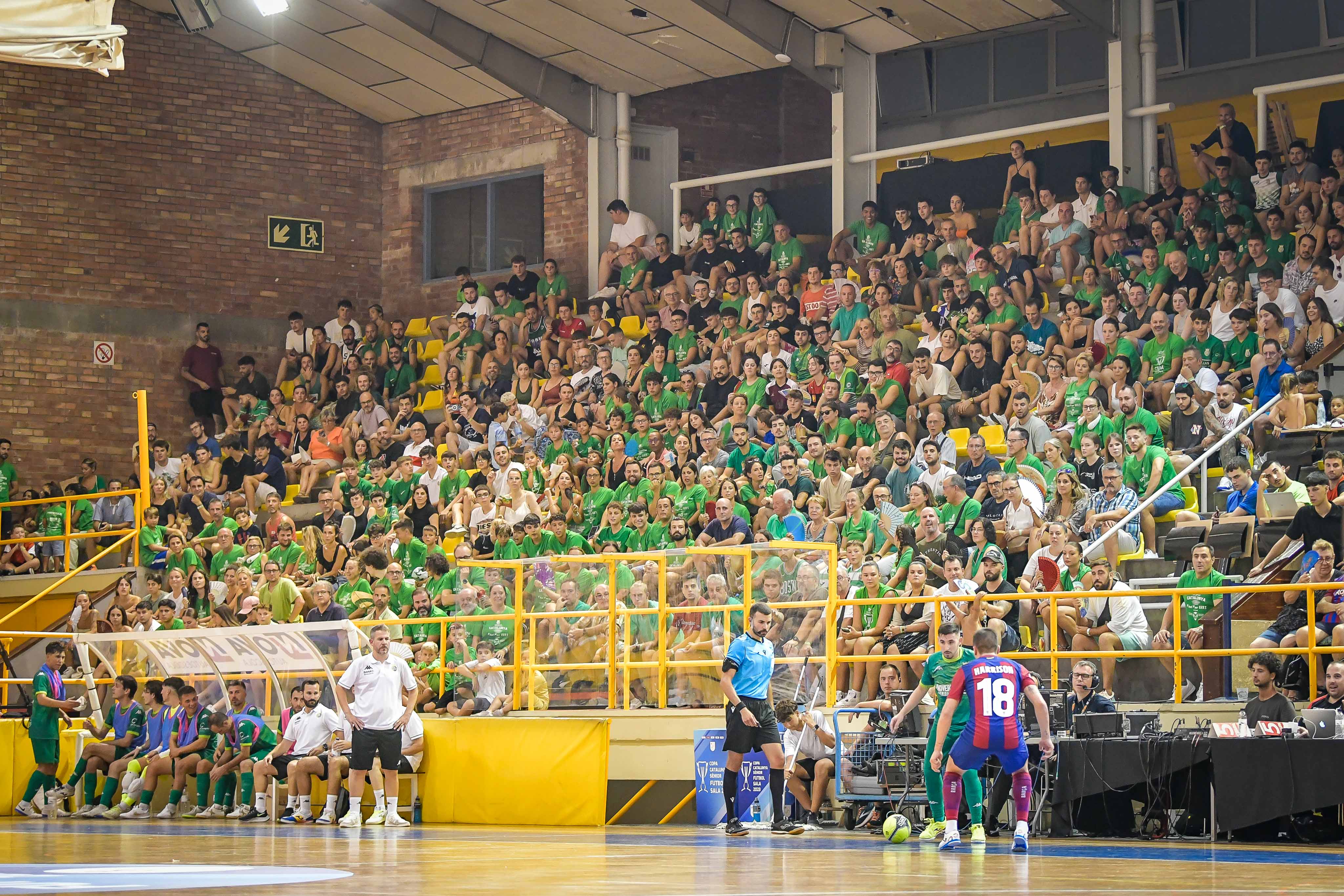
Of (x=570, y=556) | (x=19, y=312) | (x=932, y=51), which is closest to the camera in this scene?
(x=570, y=556)

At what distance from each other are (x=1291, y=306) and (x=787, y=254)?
290 inches

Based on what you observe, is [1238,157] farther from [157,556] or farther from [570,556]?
[157,556]

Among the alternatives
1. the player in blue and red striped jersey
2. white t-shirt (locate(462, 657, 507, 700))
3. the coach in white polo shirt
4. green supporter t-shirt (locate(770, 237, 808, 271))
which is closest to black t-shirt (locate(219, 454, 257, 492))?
green supporter t-shirt (locate(770, 237, 808, 271))

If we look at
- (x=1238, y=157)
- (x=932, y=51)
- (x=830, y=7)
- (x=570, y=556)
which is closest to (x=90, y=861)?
(x=570, y=556)

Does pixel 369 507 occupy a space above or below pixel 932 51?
below

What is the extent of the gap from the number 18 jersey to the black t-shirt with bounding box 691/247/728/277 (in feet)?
39.9

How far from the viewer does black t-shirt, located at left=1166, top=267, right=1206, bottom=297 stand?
752 inches

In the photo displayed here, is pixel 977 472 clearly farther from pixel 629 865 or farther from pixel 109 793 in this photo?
pixel 109 793

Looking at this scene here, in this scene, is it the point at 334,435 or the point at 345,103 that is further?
the point at 345,103

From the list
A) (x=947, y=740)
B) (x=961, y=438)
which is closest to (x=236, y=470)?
(x=961, y=438)

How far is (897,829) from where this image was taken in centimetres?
1338

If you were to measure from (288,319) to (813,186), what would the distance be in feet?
29.6

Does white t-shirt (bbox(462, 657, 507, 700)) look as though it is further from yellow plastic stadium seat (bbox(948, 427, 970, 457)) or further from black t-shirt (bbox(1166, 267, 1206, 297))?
black t-shirt (bbox(1166, 267, 1206, 297))

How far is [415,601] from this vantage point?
59.7ft
